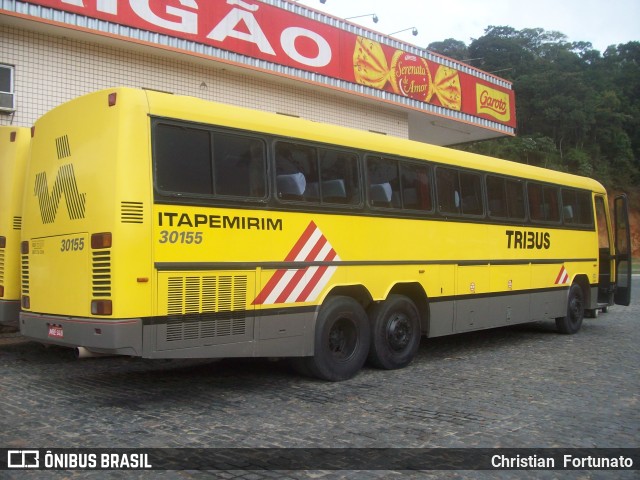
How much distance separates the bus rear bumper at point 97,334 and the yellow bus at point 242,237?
2cm

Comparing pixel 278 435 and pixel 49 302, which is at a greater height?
pixel 49 302

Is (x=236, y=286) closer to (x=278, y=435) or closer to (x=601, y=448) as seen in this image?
(x=278, y=435)

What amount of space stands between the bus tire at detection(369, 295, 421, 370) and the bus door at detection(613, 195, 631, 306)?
6.85 meters

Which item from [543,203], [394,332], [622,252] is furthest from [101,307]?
[622,252]

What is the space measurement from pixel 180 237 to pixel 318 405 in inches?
86.2

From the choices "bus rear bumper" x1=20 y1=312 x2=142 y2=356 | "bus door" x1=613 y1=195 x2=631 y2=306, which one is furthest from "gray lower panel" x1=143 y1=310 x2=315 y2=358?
"bus door" x1=613 y1=195 x2=631 y2=306

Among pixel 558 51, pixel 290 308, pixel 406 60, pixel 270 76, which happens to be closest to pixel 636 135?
pixel 558 51

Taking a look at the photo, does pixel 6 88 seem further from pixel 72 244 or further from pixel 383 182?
pixel 383 182

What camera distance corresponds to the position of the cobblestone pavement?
5262 mm

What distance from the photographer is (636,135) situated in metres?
62.7

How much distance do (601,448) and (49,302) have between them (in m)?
5.39

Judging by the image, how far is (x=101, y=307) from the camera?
231 inches

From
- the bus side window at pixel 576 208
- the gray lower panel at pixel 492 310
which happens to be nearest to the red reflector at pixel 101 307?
the gray lower panel at pixel 492 310

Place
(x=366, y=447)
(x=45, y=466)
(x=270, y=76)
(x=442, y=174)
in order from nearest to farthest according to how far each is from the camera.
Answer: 1. (x=45, y=466)
2. (x=366, y=447)
3. (x=442, y=174)
4. (x=270, y=76)
